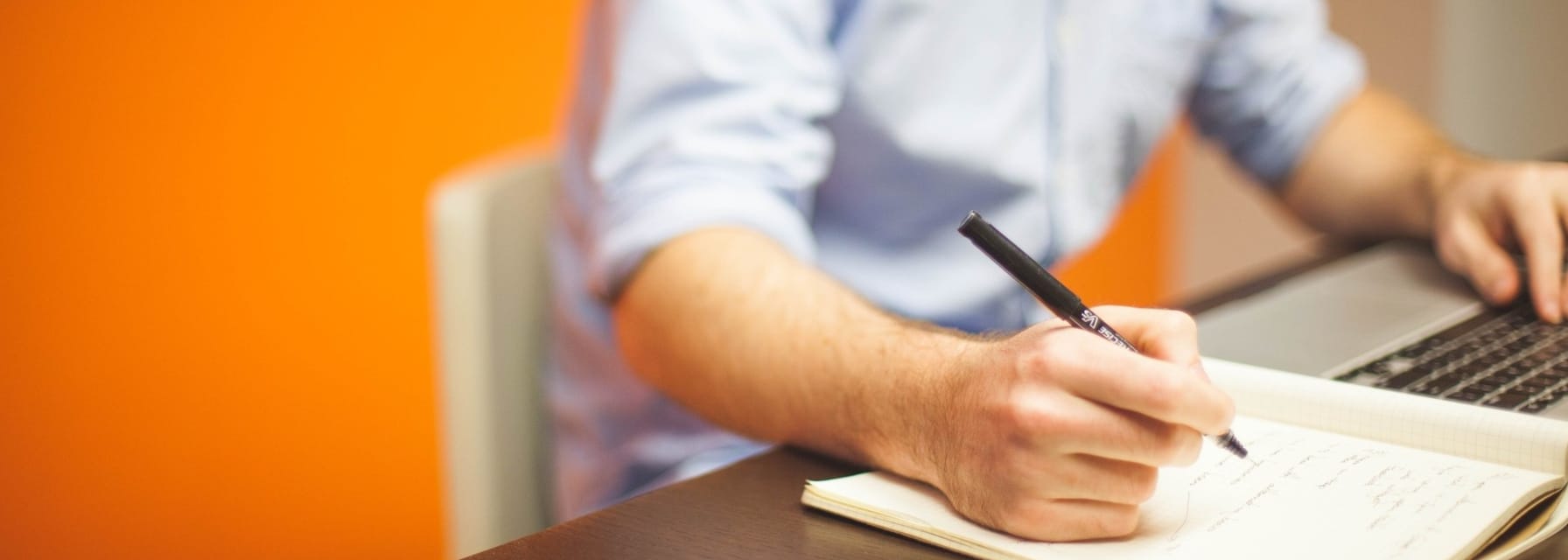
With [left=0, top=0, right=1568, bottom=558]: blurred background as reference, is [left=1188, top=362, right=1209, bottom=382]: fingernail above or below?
below

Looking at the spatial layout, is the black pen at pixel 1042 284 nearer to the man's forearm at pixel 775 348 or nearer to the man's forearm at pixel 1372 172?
the man's forearm at pixel 775 348

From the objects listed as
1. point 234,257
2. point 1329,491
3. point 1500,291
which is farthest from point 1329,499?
point 234,257

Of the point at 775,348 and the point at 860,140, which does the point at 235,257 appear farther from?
the point at 775,348

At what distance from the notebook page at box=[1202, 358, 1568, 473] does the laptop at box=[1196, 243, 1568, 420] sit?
0.06 metres

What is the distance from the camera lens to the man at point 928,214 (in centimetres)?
46

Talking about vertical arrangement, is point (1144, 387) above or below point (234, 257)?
below

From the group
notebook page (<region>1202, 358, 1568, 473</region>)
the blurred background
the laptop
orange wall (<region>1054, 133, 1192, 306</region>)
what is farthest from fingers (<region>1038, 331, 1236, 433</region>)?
orange wall (<region>1054, 133, 1192, 306</region>)

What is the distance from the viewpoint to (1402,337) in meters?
0.72

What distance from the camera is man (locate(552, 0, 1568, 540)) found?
460 millimetres

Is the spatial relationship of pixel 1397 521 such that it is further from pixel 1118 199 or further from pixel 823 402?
pixel 1118 199

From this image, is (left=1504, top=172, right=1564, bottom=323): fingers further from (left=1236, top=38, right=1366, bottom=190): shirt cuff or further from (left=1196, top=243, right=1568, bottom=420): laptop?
(left=1236, top=38, right=1366, bottom=190): shirt cuff

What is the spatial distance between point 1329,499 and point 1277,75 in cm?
75

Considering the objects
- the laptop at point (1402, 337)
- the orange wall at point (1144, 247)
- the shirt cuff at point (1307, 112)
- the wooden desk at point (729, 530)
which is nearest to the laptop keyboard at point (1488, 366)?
the laptop at point (1402, 337)

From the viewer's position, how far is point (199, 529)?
4.51 feet
